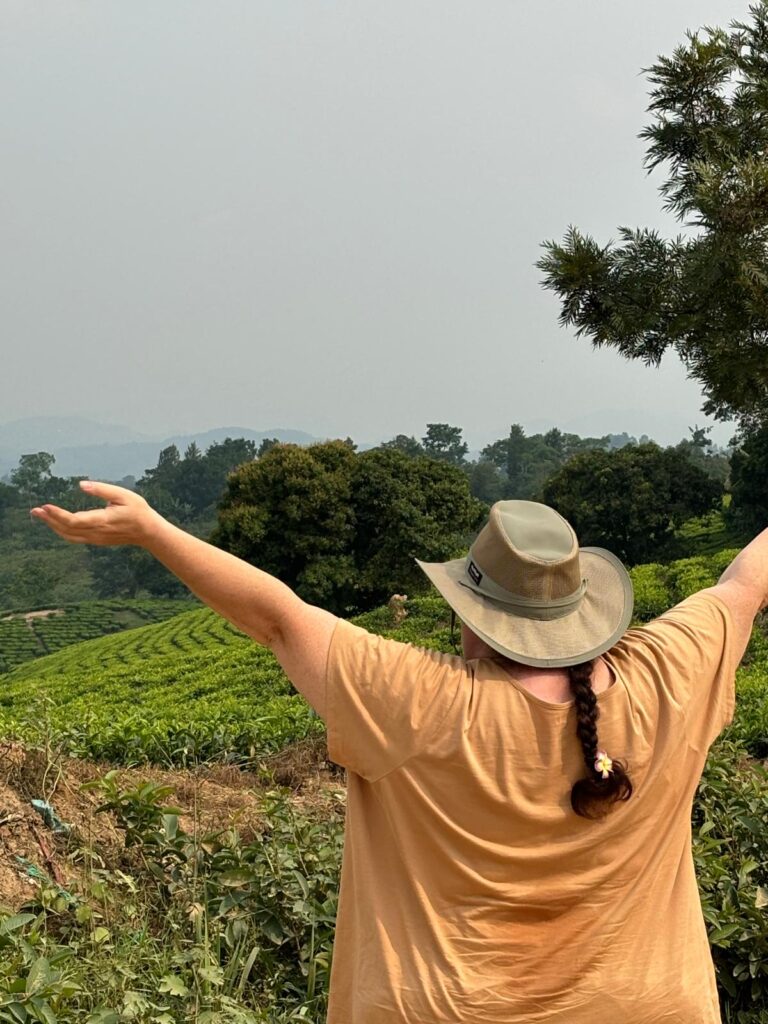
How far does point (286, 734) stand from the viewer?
24.6 ft

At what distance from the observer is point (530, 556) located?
149 cm

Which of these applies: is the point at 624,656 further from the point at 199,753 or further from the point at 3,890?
the point at 199,753

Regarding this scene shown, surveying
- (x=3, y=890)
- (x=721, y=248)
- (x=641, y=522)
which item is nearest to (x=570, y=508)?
(x=641, y=522)

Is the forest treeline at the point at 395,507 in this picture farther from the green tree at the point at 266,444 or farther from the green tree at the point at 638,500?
the green tree at the point at 266,444

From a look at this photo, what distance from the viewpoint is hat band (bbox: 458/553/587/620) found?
1.50 metres

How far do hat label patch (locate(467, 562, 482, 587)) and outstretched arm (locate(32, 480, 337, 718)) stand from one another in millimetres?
259

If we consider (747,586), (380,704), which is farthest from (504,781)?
(747,586)

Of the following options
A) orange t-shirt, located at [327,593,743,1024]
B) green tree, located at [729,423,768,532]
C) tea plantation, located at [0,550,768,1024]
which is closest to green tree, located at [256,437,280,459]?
green tree, located at [729,423,768,532]

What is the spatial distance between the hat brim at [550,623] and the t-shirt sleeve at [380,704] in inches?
4.7

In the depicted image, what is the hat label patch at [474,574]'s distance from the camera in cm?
155

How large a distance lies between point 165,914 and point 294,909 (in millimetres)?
526

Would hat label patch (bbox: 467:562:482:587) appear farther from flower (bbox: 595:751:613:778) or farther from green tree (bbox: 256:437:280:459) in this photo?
green tree (bbox: 256:437:280:459)

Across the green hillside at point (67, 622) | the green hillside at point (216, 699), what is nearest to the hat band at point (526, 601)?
the green hillside at point (216, 699)

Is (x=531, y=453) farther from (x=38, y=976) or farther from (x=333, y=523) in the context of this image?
(x=38, y=976)
